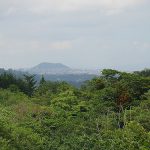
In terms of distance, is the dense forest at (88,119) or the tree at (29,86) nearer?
the dense forest at (88,119)

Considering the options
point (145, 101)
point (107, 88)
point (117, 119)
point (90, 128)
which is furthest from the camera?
point (107, 88)

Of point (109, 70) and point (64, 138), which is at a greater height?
point (109, 70)

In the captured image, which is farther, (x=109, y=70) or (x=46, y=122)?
(x=109, y=70)

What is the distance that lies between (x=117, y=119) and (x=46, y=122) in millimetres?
5813

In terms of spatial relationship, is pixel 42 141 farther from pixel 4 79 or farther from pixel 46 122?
pixel 4 79

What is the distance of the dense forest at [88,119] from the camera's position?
2678cm

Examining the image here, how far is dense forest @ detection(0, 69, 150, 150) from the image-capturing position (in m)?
26.8

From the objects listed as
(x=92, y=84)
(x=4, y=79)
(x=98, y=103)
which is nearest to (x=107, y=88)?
(x=98, y=103)

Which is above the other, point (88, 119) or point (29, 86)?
point (29, 86)

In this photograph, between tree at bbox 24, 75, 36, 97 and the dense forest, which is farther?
tree at bbox 24, 75, 36, 97

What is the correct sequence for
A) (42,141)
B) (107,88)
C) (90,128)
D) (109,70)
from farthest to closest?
(109,70) → (107,88) → (90,128) → (42,141)

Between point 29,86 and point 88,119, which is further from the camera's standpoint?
point 29,86

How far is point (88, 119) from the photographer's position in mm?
36812

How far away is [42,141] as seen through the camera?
2803 cm
